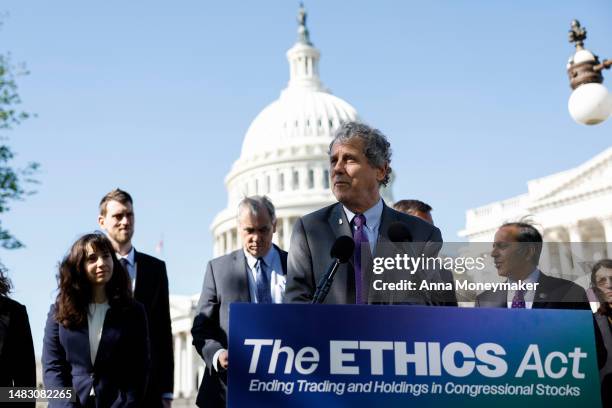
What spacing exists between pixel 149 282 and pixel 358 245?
11.3 ft

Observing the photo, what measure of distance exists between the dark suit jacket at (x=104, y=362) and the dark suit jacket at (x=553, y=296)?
10.2 ft

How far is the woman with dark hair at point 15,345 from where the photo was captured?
510 centimetres

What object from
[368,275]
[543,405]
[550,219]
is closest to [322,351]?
[368,275]

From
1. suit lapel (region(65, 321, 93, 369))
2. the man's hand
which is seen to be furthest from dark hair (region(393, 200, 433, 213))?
suit lapel (region(65, 321, 93, 369))

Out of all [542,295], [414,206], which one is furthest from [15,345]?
[414,206]

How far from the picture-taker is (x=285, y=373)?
307 cm

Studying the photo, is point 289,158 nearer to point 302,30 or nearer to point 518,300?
point 302,30

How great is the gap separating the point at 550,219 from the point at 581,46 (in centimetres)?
4560

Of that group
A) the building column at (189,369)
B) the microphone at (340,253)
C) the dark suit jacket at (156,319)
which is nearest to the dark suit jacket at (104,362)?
the dark suit jacket at (156,319)

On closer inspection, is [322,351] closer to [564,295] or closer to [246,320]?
[246,320]

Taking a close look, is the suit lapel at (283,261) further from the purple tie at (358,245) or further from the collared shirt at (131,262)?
the purple tie at (358,245)

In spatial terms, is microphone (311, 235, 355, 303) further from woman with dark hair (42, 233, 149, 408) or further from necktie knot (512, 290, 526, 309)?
woman with dark hair (42, 233, 149, 408)

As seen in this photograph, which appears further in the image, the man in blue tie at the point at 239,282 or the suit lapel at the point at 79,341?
the man in blue tie at the point at 239,282

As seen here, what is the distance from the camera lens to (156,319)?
7.04 metres
